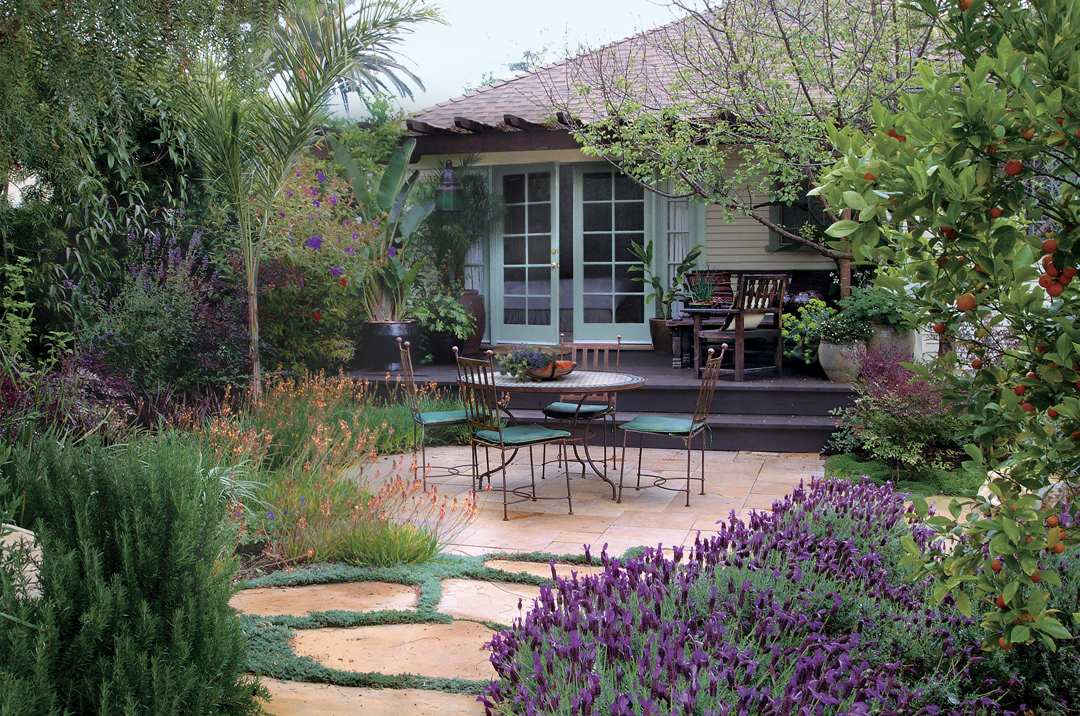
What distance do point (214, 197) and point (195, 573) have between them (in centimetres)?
695

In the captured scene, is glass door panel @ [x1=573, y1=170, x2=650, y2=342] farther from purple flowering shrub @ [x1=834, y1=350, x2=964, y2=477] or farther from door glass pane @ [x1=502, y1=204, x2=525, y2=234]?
purple flowering shrub @ [x1=834, y1=350, x2=964, y2=477]

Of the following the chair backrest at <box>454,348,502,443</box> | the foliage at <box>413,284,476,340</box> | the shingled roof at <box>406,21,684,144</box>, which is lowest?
the chair backrest at <box>454,348,502,443</box>

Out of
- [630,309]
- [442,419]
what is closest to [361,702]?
[442,419]

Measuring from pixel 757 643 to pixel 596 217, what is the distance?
31.8ft

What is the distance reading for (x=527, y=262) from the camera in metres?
11.9

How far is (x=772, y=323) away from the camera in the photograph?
9.11m

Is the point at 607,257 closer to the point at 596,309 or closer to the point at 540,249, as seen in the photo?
the point at 596,309

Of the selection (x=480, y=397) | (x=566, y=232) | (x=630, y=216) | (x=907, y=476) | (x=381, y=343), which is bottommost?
(x=907, y=476)

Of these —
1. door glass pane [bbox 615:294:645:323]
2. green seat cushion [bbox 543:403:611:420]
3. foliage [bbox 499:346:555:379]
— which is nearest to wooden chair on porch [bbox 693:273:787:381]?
green seat cushion [bbox 543:403:611:420]

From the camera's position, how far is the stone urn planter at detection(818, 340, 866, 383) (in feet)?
25.5

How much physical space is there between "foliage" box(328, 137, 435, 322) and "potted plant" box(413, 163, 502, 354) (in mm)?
303

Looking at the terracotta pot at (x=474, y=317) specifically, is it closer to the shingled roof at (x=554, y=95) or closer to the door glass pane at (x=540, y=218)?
the door glass pane at (x=540, y=218)

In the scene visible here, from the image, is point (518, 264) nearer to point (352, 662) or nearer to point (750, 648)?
point (352, 662)

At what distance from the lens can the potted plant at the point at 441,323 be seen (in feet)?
34.7
